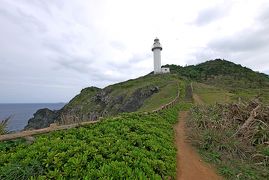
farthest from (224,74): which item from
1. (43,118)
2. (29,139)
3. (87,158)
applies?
(87,158)

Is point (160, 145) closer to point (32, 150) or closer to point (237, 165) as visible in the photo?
point (237, 165)

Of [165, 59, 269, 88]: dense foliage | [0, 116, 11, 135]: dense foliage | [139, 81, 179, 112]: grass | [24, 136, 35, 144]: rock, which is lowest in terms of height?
[24, 136, 35, 144]: rock

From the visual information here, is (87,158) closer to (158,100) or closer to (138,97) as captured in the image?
(158,100)

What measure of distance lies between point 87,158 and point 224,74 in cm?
7838

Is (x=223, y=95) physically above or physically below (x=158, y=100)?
above

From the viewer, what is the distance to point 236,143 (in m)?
9.72

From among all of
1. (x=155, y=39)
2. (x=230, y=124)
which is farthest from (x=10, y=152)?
(x=155, y=39)

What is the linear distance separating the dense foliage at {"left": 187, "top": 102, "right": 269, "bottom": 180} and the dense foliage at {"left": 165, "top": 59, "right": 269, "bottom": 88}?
53.6m

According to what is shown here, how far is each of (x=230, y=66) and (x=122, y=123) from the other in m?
84.1

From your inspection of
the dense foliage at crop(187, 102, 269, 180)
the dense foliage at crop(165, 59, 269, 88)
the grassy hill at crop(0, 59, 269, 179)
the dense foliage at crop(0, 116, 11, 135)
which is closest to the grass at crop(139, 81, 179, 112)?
the dense foliage at crop(187, 102, 269, 180)

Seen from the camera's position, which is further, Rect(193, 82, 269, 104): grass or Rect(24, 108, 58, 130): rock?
Rect(24, 108, 58, 130): rock

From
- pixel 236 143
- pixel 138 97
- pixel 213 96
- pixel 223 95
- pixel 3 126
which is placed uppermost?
pixel 138 97

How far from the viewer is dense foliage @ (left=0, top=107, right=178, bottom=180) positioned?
214 inches

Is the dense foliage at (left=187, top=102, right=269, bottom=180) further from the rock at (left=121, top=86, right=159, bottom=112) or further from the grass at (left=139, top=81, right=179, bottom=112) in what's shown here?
the rock at (left=121, top=86, right=159, bottom=112)
